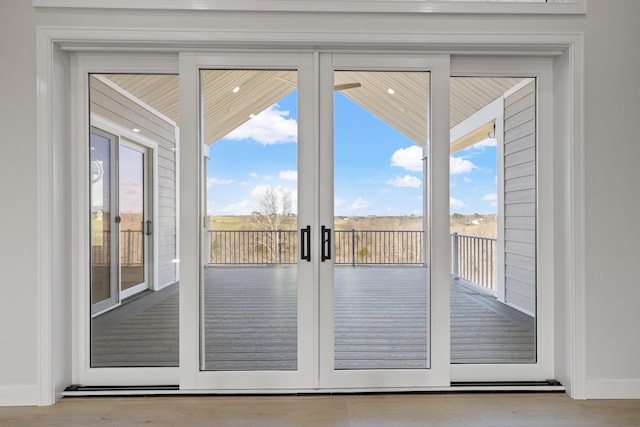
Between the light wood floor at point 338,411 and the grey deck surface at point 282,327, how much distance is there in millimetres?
237

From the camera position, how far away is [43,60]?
2.38 metres

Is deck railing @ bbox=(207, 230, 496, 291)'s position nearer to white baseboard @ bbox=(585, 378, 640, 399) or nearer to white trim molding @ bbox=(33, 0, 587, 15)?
white baseboard @ bbox=(585, 378, 640, 399)

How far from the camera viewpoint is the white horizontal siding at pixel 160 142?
2.64 metres

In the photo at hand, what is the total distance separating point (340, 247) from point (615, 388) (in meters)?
2.01

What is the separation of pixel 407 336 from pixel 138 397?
1.85 m

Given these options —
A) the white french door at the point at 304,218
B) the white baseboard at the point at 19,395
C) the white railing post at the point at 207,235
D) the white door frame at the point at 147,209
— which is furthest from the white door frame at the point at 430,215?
the white baseboard at the point at 19,395

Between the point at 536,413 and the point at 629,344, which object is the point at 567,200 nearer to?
the point at 629,344

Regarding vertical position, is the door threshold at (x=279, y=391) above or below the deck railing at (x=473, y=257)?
below

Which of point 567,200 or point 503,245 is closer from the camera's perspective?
point 567,200

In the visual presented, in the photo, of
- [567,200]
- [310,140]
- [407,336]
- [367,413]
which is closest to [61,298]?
[310,140]

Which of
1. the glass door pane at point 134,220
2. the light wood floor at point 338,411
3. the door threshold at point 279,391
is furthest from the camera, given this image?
the glass door pane at point 134,220

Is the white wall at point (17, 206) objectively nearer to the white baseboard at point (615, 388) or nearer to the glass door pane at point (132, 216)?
the glass door pane at point (132, 216)

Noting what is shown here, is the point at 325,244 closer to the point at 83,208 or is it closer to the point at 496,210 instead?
the point at 496,210

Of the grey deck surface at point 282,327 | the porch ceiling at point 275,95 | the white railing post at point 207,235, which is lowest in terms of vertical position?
the grey deck surface at point 282,327
